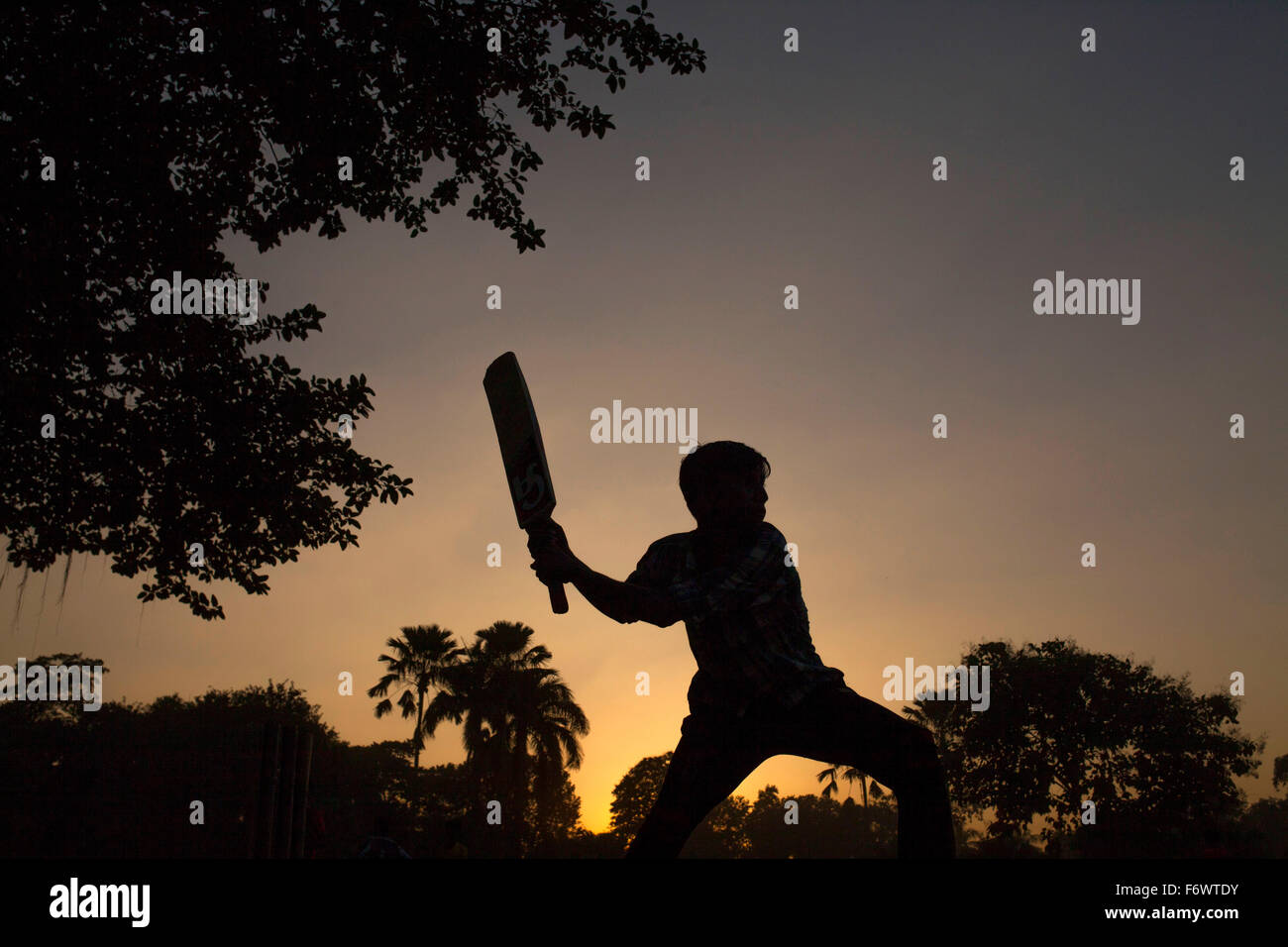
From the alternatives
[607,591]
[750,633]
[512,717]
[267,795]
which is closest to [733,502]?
[750,633]

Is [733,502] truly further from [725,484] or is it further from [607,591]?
[607,591]

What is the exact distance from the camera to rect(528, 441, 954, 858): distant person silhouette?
302cm

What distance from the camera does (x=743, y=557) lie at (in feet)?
10.6

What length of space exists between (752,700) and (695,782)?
367mm

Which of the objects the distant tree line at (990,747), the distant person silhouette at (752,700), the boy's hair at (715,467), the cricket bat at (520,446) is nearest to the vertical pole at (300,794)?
the cricket bat at (520,446)

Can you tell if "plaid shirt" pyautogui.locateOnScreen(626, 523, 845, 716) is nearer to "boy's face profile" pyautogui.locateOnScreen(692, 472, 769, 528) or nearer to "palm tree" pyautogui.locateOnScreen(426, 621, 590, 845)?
"boy's face profile" pyautogui.locateOnScreen(692, 472, 769, 528)

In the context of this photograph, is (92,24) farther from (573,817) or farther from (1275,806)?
(1275,806)

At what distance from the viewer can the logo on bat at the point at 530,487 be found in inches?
149

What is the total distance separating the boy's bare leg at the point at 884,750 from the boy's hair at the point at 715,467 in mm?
940

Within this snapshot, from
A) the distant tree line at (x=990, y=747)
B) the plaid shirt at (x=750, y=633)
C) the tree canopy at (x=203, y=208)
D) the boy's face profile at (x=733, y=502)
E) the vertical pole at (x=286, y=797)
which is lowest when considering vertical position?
the distant tree line at (x=990, y=747)

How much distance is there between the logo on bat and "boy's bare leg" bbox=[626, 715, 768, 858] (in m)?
1.16

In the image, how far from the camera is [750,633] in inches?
130

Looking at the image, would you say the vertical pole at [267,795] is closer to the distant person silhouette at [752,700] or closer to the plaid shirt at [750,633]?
the distant person silhouette at [752,700]
